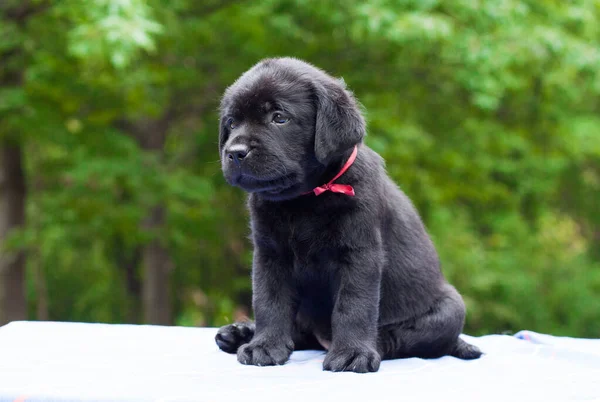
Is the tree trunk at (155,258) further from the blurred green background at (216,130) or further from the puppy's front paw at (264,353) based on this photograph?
the puppy's front paw at (264,353)

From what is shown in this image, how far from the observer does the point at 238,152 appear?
8.94ft

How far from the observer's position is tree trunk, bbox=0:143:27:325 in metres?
8.07

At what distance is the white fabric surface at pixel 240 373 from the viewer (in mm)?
2451

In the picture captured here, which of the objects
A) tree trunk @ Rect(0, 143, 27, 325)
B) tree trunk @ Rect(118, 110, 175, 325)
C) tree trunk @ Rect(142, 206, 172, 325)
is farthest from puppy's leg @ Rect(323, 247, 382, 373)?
tree trunk @ Rect(0, 143, 27, 325)

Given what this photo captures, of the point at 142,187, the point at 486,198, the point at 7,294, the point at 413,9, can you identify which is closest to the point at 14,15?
the point at 142,187

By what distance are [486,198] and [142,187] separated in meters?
4.60

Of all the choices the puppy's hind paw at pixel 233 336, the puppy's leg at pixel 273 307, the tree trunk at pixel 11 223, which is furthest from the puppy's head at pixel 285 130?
the tree trunk at pixel 11 223

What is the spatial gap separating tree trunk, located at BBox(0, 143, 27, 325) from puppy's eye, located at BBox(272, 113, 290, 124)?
6.01 metres

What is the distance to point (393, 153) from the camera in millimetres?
8070

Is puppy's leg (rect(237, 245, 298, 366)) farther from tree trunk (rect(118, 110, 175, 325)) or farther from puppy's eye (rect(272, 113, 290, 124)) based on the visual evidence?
tree trunk (rect(118, 110, 175, 325))

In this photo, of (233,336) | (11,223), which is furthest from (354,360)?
(11,223)

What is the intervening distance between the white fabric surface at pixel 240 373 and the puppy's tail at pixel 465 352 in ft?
0.19

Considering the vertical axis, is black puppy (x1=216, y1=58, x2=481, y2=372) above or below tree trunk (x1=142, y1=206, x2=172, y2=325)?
above

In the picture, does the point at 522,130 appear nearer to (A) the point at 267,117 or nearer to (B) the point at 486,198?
(B) the point at 486,198
